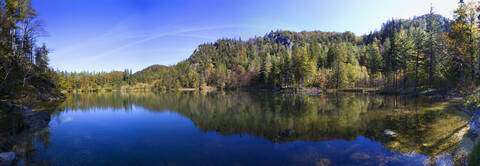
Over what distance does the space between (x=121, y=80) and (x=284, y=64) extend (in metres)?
169

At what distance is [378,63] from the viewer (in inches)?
2884

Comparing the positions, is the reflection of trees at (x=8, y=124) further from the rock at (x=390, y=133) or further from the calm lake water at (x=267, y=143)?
the rock at (x=390, y=133)

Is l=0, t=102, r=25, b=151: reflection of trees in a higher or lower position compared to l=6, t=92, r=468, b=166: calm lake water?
higher

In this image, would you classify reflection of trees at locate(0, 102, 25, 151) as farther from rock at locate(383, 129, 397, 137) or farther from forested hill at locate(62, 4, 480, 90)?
forested hill at locate(62, 4, 480, 90)

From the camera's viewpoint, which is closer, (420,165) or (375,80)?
(420,165)

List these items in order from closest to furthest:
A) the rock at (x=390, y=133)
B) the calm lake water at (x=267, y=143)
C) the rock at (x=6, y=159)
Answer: the rock at (x=6, y=159) < the calm lake water at (x=267, y=143) < the rock at (x=390, y=133)

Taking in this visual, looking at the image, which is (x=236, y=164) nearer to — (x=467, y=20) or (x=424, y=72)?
(x=467, y=20)

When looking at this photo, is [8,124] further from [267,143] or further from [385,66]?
[385,66]

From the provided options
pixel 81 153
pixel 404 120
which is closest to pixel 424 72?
pixel 404 120

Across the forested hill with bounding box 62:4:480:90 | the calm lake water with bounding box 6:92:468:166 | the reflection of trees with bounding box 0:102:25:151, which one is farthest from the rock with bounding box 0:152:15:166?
the forested hill with bounding box 62:4:480:90

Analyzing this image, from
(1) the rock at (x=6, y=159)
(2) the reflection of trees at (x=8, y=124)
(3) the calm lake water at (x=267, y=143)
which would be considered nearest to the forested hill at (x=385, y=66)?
(3) the calm lake water at (x=267, y=143)

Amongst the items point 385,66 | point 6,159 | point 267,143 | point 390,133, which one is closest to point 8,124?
point 6,159

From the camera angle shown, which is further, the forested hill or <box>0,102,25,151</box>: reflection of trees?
the forested hill

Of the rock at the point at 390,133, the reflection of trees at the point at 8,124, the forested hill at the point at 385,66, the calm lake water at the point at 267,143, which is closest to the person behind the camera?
the calm lake water at the point at 267,143
